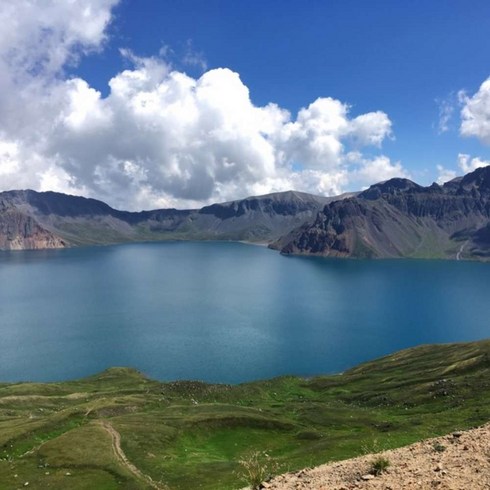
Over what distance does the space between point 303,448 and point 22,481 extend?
40486mm

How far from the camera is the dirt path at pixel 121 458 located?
60.2m

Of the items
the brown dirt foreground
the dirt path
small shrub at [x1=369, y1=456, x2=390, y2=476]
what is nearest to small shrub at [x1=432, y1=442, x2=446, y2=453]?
the brown dirt foreground

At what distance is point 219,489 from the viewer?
2018 inches

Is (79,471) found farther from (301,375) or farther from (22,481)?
(301,375)

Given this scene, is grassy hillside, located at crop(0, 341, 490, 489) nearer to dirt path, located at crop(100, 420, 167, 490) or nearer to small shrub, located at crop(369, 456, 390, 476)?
dirt path, located at crop(100, 420, 167, 490)

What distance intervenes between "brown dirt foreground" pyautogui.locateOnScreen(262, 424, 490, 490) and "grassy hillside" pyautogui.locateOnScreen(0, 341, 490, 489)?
674 centimetres

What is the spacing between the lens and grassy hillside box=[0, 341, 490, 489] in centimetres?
6412

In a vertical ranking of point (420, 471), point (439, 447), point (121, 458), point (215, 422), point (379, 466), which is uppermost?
point (420, 471)

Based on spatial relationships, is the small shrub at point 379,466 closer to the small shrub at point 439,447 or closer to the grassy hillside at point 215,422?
the small shrub at point 439,447

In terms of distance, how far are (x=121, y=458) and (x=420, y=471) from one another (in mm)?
56217

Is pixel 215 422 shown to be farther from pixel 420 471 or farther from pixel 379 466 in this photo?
pixel 420 471

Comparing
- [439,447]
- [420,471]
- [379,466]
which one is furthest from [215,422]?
[420,471]

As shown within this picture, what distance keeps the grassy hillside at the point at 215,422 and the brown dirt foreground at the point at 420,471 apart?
6.74 m

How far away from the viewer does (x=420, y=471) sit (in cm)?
2480
